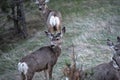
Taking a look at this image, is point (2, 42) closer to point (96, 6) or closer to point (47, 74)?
point (47, 74)

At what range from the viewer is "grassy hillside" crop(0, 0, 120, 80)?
13.3m

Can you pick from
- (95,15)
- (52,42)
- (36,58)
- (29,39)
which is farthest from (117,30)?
(36,58)

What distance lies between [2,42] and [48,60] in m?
3.33

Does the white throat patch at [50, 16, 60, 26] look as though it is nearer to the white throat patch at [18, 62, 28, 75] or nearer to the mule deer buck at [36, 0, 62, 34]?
the mule deer buck at [36, 0, 62, 34]

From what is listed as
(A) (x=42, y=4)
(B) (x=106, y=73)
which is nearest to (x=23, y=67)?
(B) (x=106, y=73)

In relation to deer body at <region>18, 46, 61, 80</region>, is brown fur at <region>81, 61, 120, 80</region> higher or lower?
higher

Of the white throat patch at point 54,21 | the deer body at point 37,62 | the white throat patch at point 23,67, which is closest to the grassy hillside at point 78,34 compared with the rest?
the white throat patch at point 54,21

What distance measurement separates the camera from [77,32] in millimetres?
15344

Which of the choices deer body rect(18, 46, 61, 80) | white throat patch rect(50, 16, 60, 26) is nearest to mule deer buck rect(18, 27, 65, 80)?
deer body rect(18, 46, 61, 80)

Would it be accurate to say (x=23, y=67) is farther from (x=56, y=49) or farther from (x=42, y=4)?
(x=42, y=4)

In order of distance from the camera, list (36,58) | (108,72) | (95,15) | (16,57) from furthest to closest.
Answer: (95,15), (16,57), (36,58), (108,72)

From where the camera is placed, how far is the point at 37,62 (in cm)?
1089

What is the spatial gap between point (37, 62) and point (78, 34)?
4568 mm

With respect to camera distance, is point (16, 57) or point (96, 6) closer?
point (16, 57)
